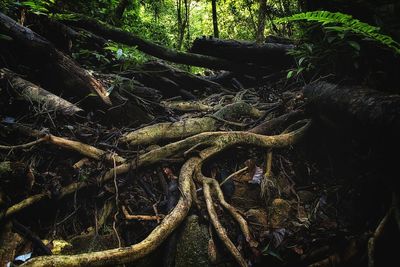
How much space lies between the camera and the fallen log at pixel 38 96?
3.90 metres

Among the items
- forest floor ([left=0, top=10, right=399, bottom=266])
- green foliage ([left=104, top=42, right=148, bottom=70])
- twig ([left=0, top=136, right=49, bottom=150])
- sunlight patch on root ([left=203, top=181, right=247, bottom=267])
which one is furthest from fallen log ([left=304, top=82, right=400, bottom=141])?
green foliage ([left=104, top=42, right=148, bottom=70])

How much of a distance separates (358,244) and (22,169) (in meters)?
3.15

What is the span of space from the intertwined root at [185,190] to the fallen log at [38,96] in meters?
1.07

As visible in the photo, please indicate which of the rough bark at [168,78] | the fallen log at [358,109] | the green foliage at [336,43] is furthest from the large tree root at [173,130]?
the rough bark at [168,78]

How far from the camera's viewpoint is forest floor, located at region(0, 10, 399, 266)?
286cm

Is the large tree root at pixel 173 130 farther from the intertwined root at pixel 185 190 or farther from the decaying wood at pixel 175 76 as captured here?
the decaying wood at pixel 175 76

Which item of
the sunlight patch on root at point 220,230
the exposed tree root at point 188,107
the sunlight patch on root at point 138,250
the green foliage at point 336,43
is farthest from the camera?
the exposed tree root at point 188,107

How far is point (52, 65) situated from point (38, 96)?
0.64 m

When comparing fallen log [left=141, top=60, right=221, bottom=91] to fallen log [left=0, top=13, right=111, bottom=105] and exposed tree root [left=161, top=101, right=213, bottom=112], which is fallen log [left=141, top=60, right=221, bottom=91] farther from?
fallen log [left=0, top=13, right=111, bottom=105]

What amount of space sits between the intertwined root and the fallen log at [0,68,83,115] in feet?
3.50

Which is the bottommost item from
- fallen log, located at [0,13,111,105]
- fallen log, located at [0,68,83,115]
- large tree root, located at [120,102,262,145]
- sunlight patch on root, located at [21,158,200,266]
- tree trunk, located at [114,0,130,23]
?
sunlight patch on root, located at [21,158,200,266]

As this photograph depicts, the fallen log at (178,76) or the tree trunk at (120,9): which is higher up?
the tree trunk at (120,9)

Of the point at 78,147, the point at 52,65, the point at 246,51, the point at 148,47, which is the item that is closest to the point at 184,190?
the point at 78,147

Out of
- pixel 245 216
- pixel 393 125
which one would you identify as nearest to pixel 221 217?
pixel 245 216
